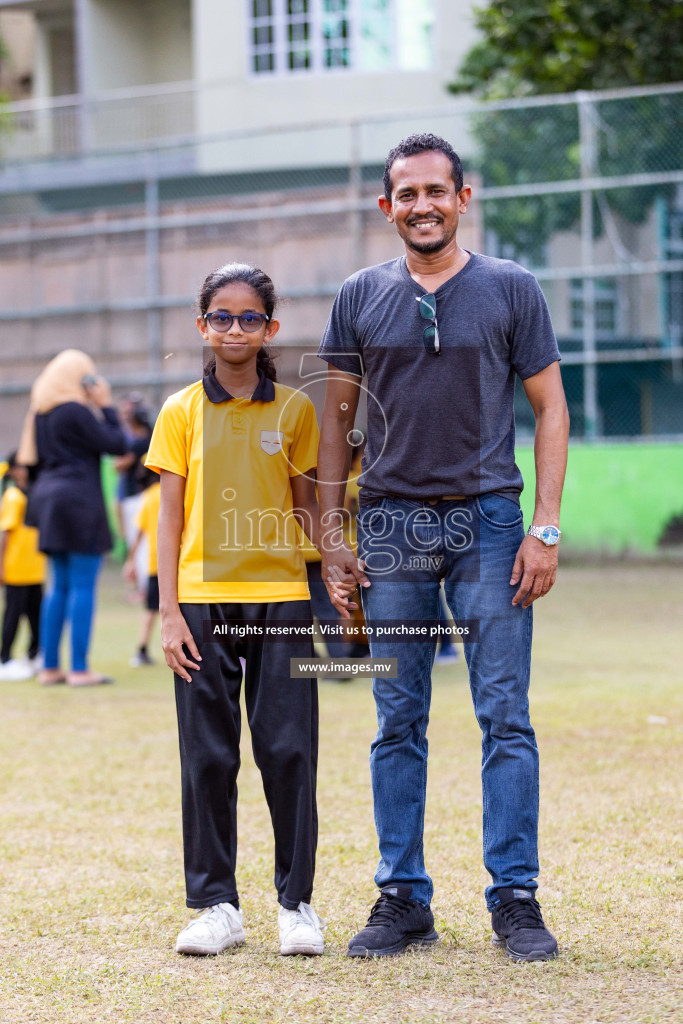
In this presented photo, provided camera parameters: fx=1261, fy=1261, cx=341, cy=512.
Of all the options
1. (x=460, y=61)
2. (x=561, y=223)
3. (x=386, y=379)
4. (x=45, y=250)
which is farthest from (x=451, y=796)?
(x=460, y=61)

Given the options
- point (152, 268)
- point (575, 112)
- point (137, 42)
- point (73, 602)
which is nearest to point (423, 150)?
point (73, 602)

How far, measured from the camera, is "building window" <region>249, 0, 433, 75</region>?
21.4 meters

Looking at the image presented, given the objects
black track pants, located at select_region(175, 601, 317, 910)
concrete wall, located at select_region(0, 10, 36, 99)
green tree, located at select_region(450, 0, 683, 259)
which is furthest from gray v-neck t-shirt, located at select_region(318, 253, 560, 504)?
concrete wall, located at select_region(0, 10, 36, 99)

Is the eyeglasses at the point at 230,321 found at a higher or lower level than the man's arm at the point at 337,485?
higher

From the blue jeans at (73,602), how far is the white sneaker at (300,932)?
4736mm

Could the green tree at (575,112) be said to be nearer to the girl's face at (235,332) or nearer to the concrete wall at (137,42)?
the concrete wall at (137,42)

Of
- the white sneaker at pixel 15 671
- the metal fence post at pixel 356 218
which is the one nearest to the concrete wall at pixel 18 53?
the metal fence post at pixel 356 218

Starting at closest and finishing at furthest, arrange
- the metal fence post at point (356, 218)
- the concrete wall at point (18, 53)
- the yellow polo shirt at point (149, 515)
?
the yellow polo shirt at point (149, 515) → the metal fence post at point (356, 218) → the concrete wall at point (18, 53)

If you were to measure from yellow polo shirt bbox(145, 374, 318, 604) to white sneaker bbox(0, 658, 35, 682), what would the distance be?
5489mm

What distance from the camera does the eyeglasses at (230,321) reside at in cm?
334

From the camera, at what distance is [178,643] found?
3234 millimetres

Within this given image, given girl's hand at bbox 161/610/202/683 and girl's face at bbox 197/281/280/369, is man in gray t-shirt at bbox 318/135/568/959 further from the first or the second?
girl's hand at bbox 161/610/202/683

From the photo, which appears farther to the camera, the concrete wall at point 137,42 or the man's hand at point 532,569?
the concrete wall at point 137,42

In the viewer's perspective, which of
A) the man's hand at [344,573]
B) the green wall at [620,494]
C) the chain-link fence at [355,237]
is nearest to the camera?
the man's hand at [344,573]
